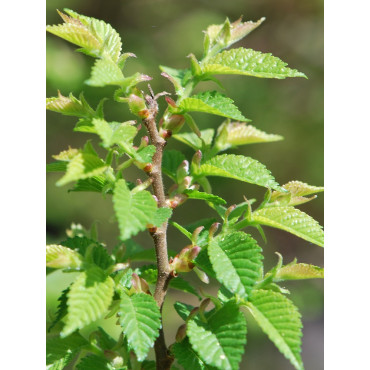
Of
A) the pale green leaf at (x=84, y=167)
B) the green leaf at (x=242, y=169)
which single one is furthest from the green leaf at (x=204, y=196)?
the pale green leaf at (x=84, y=167)

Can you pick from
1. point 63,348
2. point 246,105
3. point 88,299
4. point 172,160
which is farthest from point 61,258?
point 246,105

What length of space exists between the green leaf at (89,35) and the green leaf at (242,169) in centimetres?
18

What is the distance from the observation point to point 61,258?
1.83ft

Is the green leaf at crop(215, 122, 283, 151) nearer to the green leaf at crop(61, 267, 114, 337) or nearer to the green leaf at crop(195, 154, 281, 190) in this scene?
the green leaf at crop(195, 154, 281, 190)

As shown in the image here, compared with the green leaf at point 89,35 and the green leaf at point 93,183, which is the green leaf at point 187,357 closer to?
the green leaf at point 93,183

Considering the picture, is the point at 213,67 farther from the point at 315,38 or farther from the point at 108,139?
the point at 315,38

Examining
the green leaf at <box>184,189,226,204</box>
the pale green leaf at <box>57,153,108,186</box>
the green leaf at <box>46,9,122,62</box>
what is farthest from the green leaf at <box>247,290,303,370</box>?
the green leaf at <box>46,9,122,62</box>

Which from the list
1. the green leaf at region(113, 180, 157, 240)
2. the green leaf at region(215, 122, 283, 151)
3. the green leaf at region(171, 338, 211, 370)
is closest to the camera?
the green leaf at region(113, 180, 157, 240)

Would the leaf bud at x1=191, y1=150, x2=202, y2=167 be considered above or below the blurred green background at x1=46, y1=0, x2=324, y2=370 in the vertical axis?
below

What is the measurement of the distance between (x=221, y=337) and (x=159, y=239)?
14 cm

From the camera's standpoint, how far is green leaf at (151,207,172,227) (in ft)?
1.80

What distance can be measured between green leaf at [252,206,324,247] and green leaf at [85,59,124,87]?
24 centimetres

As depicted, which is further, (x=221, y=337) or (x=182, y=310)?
(x=182, y=310)

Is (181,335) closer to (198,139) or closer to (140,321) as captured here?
(140,321)
